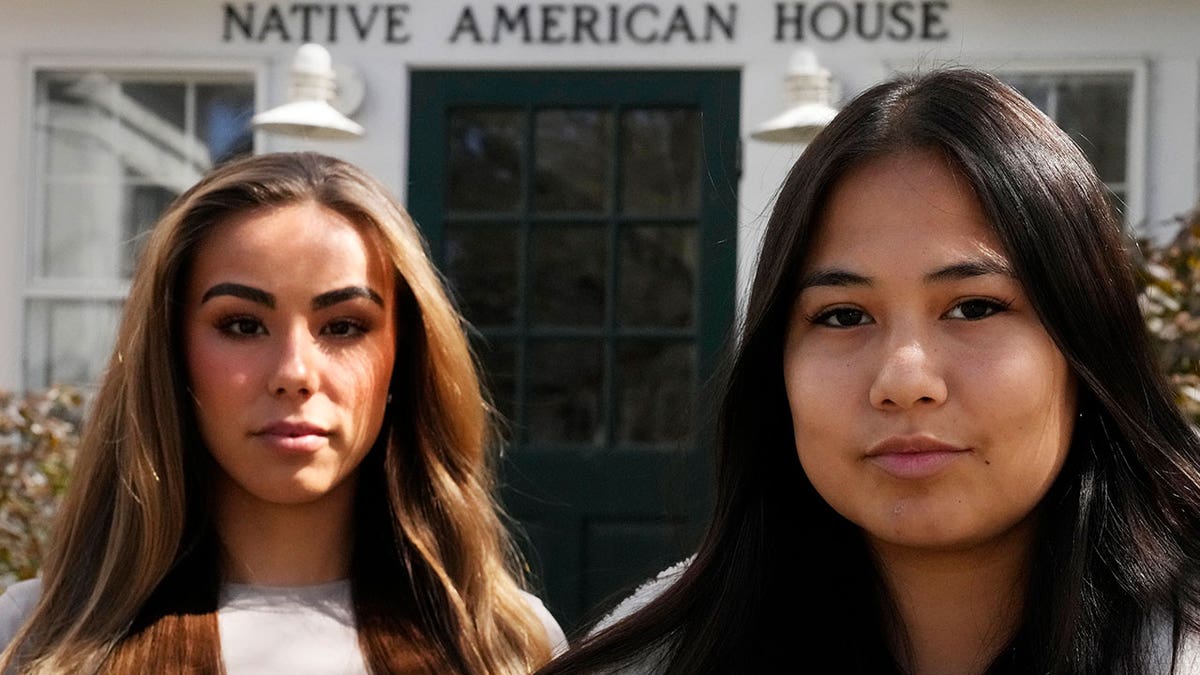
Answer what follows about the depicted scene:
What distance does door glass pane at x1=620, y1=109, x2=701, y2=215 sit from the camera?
5.55 meters

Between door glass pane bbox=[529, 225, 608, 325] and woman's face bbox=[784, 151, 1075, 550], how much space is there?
389cm

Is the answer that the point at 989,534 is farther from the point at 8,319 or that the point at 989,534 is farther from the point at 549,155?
the point at 8,319

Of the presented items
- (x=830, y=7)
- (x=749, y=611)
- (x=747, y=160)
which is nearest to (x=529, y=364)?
→ (x=747, y=160)

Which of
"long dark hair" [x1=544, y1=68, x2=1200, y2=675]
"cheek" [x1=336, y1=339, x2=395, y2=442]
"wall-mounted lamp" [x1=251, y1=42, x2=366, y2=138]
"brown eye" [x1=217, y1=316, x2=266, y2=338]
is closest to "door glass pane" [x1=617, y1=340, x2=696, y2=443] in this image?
"wall-mounted lamp" [x1=251, y1=42, x2=366, y2=138]

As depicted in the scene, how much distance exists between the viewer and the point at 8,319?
5707mm

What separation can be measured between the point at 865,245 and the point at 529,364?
3947 mm

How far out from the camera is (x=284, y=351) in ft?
7.55

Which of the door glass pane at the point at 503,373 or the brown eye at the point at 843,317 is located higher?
the brown eye at the point at 843,317

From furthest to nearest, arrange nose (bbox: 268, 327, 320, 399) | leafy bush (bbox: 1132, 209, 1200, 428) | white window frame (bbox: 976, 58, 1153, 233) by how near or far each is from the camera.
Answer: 1. white window frame (bbox: 976, 58, 1153, 233)
2. leafy bush (bbox: 1132, 209, 1200, 428)
3. nose (bbox: 268, 327, 320, 399)

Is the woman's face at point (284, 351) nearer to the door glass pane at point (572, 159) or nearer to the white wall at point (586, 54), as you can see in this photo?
the white wall at point (586, 54)

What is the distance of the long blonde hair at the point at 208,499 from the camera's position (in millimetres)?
2311

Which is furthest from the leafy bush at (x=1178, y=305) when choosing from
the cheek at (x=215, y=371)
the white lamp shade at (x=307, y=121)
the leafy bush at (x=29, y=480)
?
the leafy bush at (x=29, y=480)

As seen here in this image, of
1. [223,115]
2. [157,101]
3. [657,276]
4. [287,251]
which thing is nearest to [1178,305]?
[657,276]

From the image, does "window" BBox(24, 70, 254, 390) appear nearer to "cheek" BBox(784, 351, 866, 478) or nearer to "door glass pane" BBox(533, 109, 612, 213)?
"door glass pane" BBox(533, 109, 612, 213)
